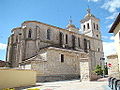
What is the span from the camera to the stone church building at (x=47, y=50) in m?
23.0

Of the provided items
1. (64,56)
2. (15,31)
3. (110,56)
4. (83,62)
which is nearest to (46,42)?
(64,56)

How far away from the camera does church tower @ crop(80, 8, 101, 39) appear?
4257 cm

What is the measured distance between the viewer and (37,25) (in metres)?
29.4

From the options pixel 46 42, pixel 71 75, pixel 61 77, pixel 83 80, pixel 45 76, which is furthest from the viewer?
pixel 46 42

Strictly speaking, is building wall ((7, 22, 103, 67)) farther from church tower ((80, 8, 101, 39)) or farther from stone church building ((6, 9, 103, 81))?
church tower ((80, 8, 101, 39))

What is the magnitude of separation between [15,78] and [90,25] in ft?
113

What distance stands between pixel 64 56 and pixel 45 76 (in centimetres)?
565

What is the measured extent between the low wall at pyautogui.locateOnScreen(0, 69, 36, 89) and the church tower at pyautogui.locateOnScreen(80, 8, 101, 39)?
3145 cm

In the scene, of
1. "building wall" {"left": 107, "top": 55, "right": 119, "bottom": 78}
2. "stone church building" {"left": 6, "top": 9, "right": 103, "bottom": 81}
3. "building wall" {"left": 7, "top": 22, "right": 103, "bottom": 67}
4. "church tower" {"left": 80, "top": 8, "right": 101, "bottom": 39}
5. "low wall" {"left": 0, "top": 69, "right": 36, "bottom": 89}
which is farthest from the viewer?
"church tower" {"left": 80, "top": 8, "right": 101, "bottom": 39}

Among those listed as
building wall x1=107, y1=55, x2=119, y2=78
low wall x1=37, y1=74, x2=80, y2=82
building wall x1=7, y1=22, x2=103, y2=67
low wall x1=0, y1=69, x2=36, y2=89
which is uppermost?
building wall x1=7, y1=22, x2=103, y2=67

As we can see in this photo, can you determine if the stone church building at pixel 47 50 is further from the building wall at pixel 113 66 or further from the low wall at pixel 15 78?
the low wall at pixel 15 78

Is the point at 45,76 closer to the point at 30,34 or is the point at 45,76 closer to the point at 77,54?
the point at 77,54

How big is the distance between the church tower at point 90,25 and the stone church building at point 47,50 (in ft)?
11.5

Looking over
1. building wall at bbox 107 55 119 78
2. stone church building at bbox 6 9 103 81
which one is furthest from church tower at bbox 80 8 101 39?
building wall at bbox 107 55 119 78
